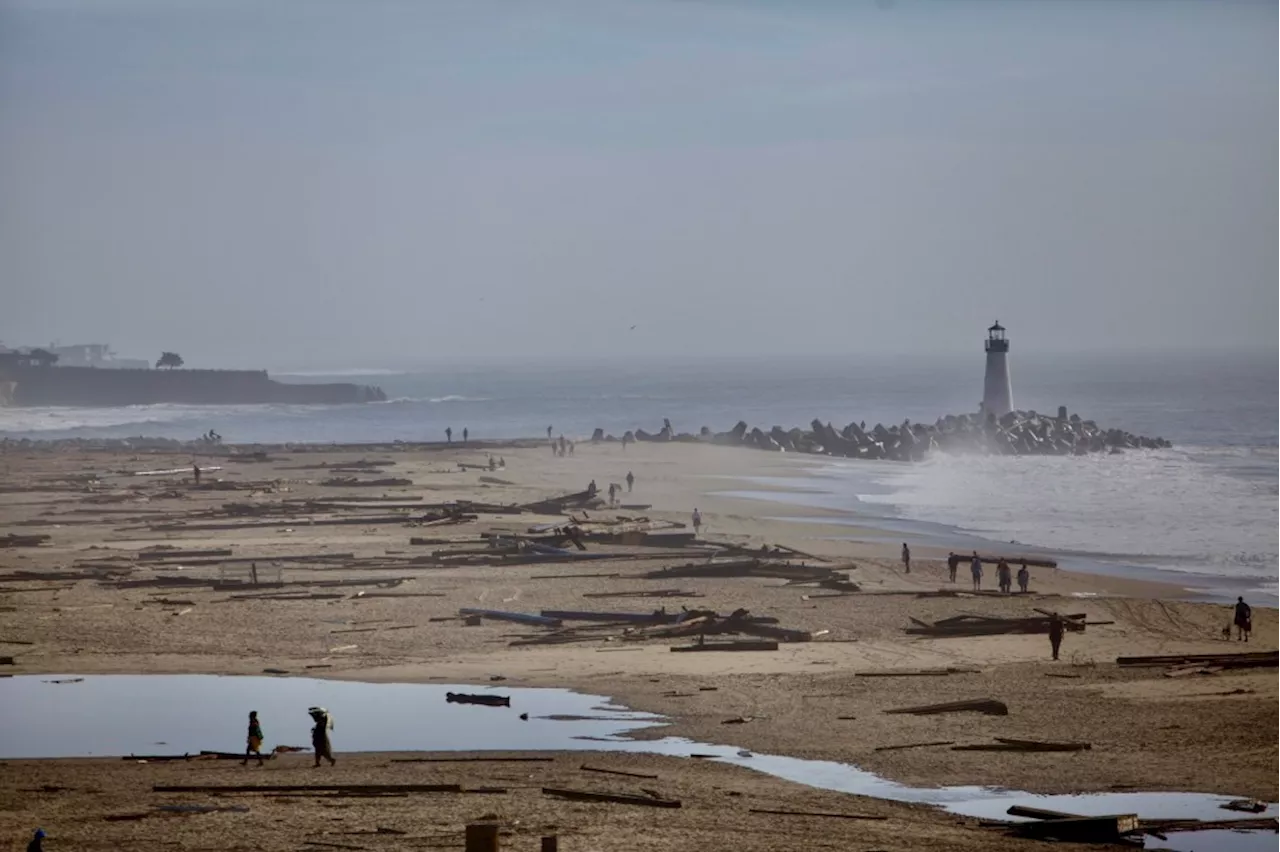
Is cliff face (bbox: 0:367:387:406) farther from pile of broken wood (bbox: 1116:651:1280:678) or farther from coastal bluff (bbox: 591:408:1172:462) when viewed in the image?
pile of broken wood (bbox: 1116:651:1280:678)

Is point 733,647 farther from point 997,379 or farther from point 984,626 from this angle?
point 997,379

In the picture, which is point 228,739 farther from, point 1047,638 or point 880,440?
point 880,440

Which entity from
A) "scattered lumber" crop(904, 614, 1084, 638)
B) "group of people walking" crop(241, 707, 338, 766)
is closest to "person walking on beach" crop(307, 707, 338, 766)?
"group of people walking" crop(241, 707, 338, 766)

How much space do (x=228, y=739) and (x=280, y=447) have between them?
2595 inches

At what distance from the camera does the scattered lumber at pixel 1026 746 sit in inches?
757

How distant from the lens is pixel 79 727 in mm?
20656

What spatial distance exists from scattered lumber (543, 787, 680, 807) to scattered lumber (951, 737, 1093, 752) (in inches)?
173

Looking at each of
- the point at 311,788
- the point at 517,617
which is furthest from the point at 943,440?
the point at 311,788

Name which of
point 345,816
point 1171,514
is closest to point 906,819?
point 345,816

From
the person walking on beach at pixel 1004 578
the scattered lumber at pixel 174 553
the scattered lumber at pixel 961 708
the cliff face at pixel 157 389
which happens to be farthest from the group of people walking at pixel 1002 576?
the cliff face at pixel 157 389

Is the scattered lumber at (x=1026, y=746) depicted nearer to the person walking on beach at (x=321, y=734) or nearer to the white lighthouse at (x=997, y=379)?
the person walking on beach at (x=321, y=734)

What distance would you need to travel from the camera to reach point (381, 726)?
20.7m

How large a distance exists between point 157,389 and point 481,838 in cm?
16428

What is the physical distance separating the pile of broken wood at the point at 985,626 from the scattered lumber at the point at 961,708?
21.8 ft
